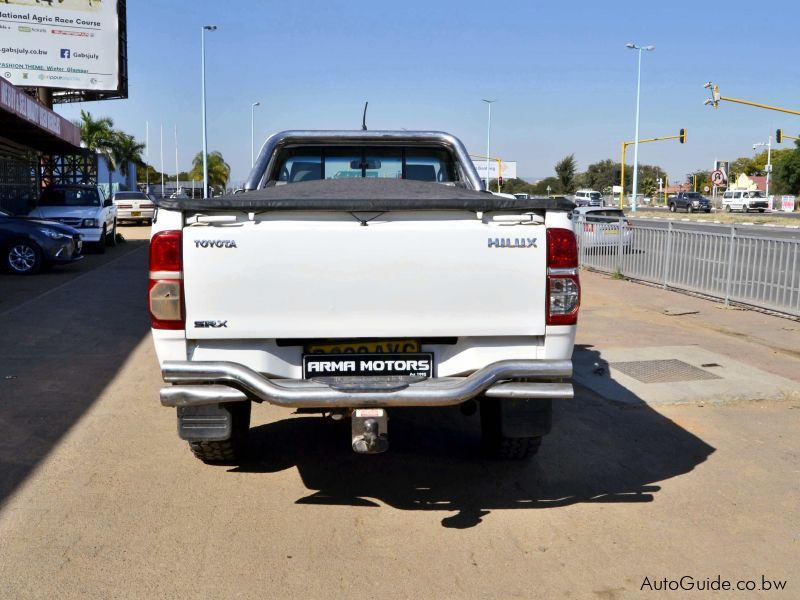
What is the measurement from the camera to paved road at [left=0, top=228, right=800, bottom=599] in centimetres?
382

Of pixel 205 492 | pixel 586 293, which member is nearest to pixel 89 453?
pixel 205 492

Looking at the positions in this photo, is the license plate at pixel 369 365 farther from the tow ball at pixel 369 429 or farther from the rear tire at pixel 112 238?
the rear tire at pixel 112 238

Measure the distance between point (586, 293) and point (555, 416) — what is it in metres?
7.91

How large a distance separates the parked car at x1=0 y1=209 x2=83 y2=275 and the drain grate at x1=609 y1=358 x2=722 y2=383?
12.0 metres

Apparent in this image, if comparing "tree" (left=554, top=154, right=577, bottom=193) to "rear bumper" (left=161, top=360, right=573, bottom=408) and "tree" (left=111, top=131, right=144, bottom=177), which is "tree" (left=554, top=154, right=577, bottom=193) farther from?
"rear bumper" (left=161, top=360, right=573, bottom=408)

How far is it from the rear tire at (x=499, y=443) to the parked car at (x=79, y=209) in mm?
17502

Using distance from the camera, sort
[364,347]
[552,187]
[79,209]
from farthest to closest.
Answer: [552,187] → [79,209] → [364,347]

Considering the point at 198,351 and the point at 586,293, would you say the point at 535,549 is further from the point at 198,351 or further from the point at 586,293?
the point at 586,293

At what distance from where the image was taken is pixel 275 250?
13.5 ft

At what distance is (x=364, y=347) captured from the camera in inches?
169

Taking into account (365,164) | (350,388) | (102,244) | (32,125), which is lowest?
(102,244)

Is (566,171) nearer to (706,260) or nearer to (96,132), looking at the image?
(96,132)

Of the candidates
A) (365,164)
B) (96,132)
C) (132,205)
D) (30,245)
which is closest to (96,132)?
(96,132)

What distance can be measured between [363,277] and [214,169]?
83158 mm
